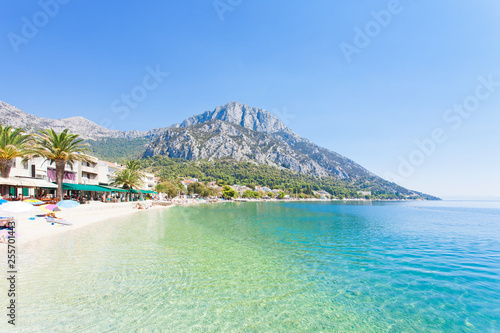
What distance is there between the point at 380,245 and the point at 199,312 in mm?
17301

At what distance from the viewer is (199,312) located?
23.3ft

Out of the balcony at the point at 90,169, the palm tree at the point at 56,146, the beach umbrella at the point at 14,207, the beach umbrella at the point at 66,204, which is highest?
the palm tree at the point at 56,146

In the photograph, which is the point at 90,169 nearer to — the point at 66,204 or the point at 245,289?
the point at 66,204

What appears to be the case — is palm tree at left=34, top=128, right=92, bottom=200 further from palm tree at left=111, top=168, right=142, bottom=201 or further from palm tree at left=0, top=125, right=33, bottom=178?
palm tree at left=111, top=168, right=142, bottom=201

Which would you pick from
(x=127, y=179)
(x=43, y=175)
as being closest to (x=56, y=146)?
(x=43, y=175)

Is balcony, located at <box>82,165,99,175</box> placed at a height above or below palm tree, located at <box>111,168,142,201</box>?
above

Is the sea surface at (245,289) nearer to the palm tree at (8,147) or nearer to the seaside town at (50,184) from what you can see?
the seaside town at (50,184)

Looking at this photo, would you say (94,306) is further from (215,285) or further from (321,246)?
(321,246)

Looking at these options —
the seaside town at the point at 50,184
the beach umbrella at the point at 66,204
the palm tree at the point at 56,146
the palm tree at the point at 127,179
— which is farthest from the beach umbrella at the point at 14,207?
the palm tree at the point at 127,179

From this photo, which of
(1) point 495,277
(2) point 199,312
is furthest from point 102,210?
(1) point 495,277

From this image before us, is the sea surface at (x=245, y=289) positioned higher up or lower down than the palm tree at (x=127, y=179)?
lower down

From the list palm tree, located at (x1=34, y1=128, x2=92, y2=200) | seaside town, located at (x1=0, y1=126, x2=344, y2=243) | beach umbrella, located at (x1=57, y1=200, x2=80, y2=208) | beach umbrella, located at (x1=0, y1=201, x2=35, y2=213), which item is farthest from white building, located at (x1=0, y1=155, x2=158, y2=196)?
beach umbrella, located at (x1=0, y1=201, x2=35, y2=213)

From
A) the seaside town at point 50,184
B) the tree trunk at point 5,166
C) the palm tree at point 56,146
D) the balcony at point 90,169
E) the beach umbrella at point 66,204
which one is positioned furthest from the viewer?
the balcony at point 90,169

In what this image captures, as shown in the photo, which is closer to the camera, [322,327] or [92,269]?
[322,327]
